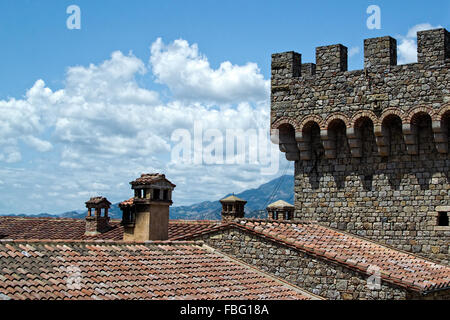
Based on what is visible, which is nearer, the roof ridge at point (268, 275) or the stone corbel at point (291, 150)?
the roof ridge at point (268, 275)

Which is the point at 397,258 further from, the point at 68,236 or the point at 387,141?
the point at 68,236

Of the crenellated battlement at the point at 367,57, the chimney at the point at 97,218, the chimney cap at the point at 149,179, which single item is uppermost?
the crenellated battlement at the point at 367,57

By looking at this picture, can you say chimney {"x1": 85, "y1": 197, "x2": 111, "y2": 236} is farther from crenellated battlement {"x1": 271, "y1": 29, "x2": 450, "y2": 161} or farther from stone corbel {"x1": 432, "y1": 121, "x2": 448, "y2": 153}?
stone corbel {"x1": 432, "y1": 121, "x2": 448, "y2": 153}

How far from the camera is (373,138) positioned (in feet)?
62.6

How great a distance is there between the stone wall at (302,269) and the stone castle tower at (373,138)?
3.10 metres

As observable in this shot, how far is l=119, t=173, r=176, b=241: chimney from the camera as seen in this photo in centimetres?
1831

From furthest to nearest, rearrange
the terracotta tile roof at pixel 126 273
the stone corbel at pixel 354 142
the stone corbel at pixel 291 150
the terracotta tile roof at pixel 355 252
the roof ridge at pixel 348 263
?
the stone corbel at pixel 291 150, the stone corbel at pixel 354 142, the terracotta tile roof at pixel 355 252, the roof ridge at pixel 348 263, the terracotta tile roof at pixel 126 273

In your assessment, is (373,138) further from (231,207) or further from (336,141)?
(231,207)

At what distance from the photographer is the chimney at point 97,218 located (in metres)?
26.3

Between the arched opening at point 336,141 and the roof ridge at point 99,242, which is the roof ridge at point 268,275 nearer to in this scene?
the roof ridge at point 99,242

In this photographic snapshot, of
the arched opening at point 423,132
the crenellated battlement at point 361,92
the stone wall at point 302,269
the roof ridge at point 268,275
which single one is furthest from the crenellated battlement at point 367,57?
the roof ridge at point 268,275

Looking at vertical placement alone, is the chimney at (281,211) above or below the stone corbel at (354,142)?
below

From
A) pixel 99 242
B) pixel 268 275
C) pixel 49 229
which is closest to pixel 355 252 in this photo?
pixel 268 275
